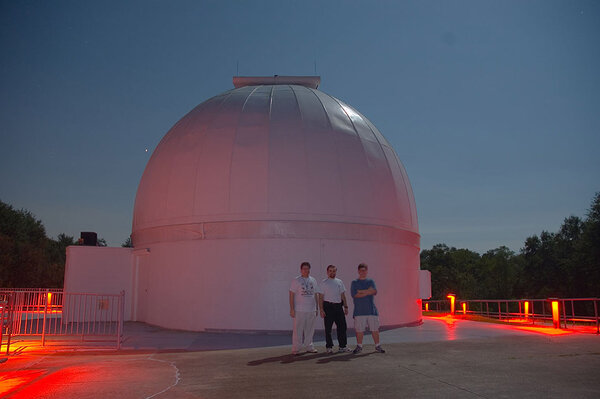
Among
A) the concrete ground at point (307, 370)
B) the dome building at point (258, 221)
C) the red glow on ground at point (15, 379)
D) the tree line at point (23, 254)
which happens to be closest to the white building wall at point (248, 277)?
the dome building at point (258, 221)

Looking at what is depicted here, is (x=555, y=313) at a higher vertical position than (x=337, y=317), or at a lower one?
lower

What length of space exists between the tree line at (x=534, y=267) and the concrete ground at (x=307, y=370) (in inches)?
1147

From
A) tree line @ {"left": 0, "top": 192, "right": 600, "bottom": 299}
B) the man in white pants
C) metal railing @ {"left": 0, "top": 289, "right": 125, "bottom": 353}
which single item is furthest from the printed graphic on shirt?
tree line @ {"left": 0, "top": 192, "right": 600, "bottom": 299}

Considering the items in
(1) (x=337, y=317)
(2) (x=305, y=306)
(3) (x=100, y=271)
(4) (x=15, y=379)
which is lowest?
(4) (x=15, y=379)

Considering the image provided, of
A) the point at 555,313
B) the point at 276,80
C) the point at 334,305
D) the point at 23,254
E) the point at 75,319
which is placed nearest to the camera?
the point at 334,305

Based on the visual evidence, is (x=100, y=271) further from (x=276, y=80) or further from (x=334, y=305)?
(x=334, y=305)

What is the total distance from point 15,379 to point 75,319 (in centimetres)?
1084

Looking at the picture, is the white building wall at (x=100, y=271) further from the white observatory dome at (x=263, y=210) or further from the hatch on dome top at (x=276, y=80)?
the hatch on dome top at (x=276, y=80)

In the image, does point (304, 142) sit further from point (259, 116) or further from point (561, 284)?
point (561, 284)

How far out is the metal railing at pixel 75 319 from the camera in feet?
33.1

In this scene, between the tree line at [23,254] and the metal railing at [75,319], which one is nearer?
the metal railing at [75,319]

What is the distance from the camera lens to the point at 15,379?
659cm

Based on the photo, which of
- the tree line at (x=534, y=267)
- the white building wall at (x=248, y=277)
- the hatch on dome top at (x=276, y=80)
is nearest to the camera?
the white building wall at (x=248, y=277)

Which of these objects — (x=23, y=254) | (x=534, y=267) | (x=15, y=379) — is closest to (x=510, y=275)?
(x=534, y=267)
